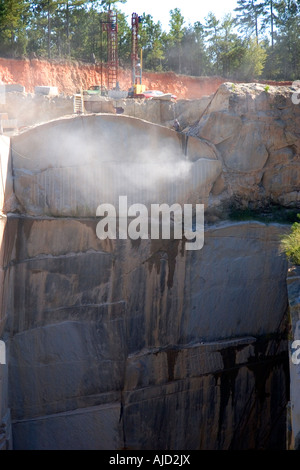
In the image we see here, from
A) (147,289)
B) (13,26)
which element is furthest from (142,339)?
(13,26)

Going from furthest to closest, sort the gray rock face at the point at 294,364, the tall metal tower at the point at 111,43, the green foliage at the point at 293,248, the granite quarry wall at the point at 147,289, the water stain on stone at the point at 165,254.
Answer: the tall metal tower at the point at 111,43, the water stain on stone at the point at 165,254, the granite quarry wall at the point at 147,289, the green foliage at the point at 293,248, the gray rock face at the point at 294,364

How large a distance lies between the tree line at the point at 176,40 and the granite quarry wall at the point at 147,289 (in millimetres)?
15207

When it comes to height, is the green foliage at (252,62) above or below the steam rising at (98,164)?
→ above

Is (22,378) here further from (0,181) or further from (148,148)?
(148,148)

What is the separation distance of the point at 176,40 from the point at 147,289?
2037 cm

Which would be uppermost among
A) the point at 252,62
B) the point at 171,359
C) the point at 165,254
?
the point at 252,62

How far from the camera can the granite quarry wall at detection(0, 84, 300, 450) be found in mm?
9930

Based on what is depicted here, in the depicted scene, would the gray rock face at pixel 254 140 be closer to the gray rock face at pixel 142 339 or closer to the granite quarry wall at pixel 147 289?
the granite quarry wall at pixel 147 289

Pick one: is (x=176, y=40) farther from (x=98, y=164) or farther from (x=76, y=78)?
(x=98, y=164)

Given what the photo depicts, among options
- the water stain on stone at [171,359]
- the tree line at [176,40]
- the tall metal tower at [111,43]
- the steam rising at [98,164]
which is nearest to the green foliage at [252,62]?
the tree line at [176,40]

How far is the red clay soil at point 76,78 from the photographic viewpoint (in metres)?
24.2

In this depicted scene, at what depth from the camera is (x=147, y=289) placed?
10.5 meters

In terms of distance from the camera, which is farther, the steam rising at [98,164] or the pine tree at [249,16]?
the pine tree at [249,16]
